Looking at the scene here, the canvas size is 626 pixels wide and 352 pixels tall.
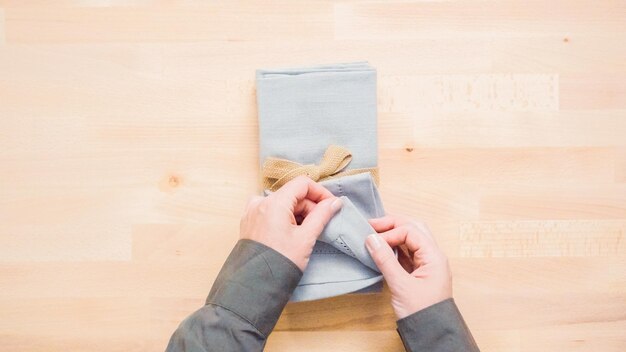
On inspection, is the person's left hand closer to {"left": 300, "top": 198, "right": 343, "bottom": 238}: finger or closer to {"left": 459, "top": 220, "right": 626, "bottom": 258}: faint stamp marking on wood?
{"left": 300, "top": 198, "right": 343, "bottom": 238}: finger

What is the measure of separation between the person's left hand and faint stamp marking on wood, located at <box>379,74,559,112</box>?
0.19 meters

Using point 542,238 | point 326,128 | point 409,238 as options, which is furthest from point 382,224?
point 542,238

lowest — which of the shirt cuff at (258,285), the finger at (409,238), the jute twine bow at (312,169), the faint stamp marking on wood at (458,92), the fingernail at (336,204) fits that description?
the shirt cuff at (258,285)

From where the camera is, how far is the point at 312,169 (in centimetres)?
69

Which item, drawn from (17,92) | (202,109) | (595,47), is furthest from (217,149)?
(595,47)

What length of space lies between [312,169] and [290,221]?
80 millimetres

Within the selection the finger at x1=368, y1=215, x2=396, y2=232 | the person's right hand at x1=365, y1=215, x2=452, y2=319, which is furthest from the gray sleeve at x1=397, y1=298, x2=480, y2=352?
the finger at x1=368, y1=215, x2=396, y2=232

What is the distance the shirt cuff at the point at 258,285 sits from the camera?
2.08 ft

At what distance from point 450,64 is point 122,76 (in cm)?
48

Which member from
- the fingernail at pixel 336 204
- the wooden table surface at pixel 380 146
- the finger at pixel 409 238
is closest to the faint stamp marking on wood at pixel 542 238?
the wooden table surface at pixel 380 146

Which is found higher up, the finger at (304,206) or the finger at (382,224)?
the finger at (304,206)

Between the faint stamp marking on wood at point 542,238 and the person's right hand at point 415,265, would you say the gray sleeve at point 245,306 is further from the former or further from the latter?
the faint stamp marking on wood at point 542,238

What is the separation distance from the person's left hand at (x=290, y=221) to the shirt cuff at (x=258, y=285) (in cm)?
1

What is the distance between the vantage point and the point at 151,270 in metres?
0.76
